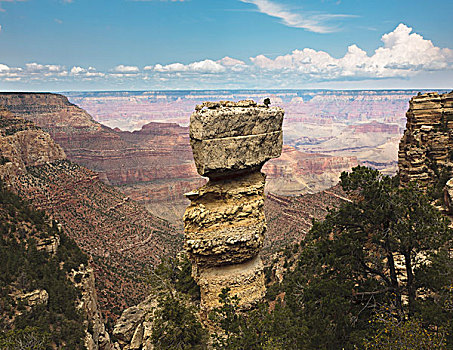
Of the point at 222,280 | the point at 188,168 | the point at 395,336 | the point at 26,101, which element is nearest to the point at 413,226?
the point at 395,336

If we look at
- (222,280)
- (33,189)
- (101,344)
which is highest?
(222,280)

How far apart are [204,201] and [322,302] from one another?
6.07 metres

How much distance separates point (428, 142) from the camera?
91.3 feet

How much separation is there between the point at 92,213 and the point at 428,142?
50891 mm

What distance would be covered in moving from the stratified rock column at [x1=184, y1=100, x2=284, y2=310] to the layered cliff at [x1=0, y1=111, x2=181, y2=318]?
2826cm

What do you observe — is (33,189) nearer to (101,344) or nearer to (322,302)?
(101,344)

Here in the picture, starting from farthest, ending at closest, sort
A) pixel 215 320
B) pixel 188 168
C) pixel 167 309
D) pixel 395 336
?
pixel 188 168
pixel 167 309
pixel 215 320
pixel 395 336

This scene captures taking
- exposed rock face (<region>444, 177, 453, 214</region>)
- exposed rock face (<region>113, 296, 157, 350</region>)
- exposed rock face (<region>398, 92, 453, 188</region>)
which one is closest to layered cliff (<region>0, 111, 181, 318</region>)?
exposed rock face (<region>113, 296, 157, 350</region>)

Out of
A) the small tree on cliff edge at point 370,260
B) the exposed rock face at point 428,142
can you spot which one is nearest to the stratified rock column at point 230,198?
the small tree on cliff edge at point 370,260

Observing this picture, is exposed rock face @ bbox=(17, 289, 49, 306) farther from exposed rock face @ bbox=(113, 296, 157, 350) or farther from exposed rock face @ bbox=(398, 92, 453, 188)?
exposed rock face @ bbox=(398, 92, 453, 188)

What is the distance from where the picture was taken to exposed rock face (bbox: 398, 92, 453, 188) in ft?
89.4

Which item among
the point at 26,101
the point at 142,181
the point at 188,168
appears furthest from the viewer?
the point at 188,168

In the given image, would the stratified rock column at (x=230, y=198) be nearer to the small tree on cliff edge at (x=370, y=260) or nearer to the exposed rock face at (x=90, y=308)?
the small tree on cliff edge at (x=370, y=260)

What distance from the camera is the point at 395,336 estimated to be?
1200 cm
